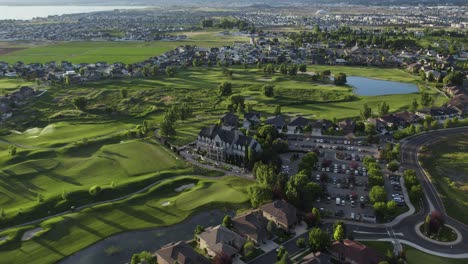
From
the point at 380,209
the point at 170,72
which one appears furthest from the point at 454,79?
the point at 170,72

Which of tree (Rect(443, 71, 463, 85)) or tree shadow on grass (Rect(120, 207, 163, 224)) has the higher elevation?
tree (Rect(443, 71, 463, 85))

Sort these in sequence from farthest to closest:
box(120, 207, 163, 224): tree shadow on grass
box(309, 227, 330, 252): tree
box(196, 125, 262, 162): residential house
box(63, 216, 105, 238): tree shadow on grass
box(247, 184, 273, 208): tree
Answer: box(196, 125, 262, 162): residential house < box(247, 184, 273, 208): tree < box(120, 207, 163, 224): tree shadow on grass < box(63, 216, 105, 238): tree shadow on grass < box(309, 227, 330, 252): tree

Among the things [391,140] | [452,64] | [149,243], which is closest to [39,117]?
[149,243]

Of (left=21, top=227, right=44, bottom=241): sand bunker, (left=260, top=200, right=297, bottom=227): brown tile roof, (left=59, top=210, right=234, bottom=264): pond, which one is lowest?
(left=59, top=210, right=234, bottom=264): pond

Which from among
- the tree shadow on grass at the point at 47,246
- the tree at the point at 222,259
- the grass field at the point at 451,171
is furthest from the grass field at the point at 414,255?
the tree shadow on grass at the point at 47,246

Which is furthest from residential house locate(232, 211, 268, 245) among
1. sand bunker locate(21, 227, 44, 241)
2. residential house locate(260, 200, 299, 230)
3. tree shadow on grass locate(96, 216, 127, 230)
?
sand bunker locate(21, 227, 44, 241)

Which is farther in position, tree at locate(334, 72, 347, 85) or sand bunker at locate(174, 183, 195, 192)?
tree at locate(334, 72, 347, 85)

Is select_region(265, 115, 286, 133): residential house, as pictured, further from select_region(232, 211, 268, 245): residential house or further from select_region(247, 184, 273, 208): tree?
select_region(232, 211, 268, 245): residential house

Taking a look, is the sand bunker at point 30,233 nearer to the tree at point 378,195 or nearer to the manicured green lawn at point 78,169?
the manicured green lawn at point 78,169
